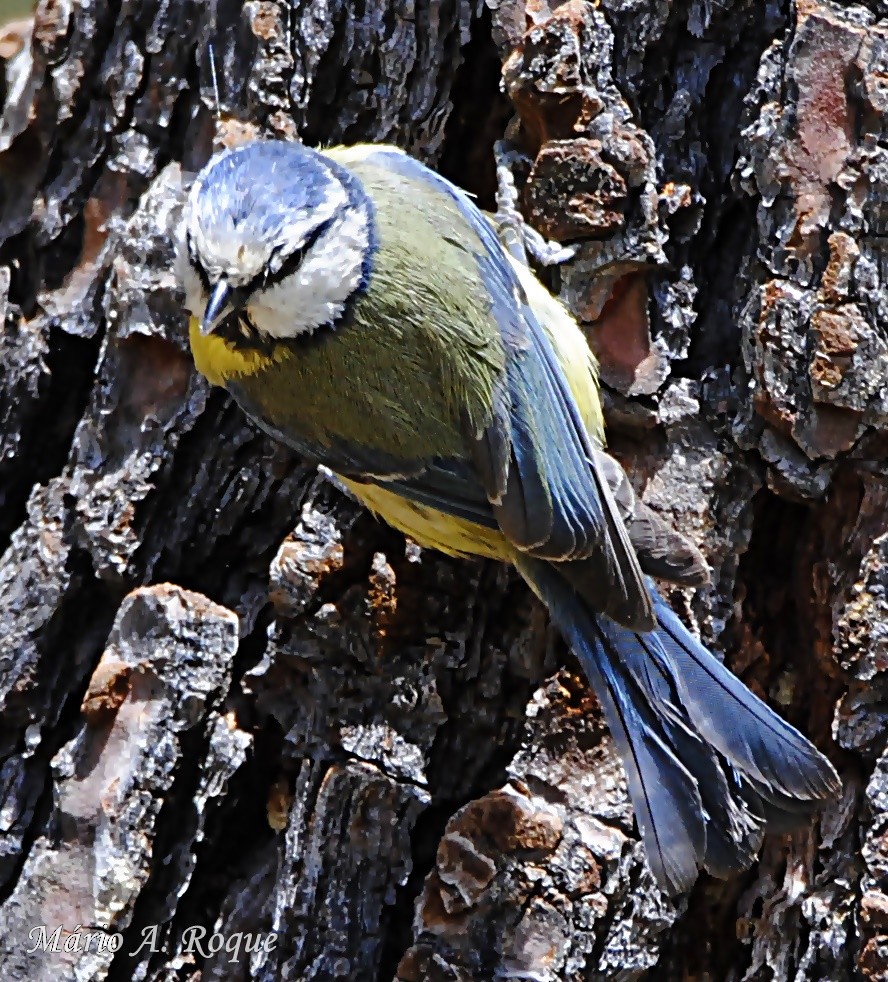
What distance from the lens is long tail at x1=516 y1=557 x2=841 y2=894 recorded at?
1.72 metres

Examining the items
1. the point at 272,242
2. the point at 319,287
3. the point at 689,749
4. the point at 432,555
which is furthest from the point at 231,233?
the point at 689,749

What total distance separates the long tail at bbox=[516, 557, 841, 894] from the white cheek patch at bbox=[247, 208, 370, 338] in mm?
571

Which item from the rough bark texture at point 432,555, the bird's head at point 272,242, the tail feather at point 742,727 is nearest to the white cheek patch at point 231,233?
the bird's head at point 272,242

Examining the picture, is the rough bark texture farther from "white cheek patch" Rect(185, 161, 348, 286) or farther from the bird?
"white cheek patch" Rect(185, 161, 348, 286)

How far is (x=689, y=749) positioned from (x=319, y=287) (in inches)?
34.5

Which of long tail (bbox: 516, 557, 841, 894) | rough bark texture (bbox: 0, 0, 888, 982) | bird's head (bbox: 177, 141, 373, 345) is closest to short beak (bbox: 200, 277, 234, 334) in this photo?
bird's head (bbox: 177, 141, 373, 345)

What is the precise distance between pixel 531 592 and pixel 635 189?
648 mm

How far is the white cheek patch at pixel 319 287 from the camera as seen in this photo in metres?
1.88

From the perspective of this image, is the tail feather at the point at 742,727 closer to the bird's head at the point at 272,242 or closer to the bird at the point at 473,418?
the bird at the point at 473,418

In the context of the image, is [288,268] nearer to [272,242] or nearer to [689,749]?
[272,242]

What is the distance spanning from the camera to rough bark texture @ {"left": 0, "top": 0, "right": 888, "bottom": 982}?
180 cm

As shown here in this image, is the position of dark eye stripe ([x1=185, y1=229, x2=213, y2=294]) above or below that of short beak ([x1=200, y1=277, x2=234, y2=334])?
above

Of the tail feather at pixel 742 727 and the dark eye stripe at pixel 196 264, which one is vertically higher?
the dark eye stripe at pixel 196 264

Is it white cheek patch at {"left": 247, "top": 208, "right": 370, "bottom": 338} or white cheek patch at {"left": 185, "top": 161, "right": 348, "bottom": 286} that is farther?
white cheek patch at {"left": 247, "top": 208, "right": 370, "bottom": 338}
